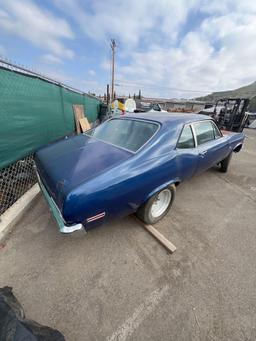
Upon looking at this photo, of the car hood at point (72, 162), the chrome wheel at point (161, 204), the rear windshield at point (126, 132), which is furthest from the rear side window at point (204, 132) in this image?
the car hood at point (72, 162)

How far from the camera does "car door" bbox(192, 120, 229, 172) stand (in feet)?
9.21

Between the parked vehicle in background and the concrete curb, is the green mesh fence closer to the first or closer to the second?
the concrete curb

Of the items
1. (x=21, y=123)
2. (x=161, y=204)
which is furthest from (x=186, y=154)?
(x=21, y=123)

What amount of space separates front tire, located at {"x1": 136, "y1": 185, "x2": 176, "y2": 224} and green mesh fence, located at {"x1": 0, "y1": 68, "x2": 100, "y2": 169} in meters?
2.25

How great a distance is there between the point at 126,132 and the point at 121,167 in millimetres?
952

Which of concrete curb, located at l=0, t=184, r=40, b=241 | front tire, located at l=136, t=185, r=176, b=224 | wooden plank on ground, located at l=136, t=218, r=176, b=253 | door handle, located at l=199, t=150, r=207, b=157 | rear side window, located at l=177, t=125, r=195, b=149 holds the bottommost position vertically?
wooden plank on ground, located at l=136, t=218, r=176, b=253

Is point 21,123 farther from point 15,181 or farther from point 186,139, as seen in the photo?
point 186,139

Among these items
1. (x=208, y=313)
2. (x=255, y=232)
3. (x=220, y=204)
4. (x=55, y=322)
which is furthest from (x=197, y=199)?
(x=55, y=322)

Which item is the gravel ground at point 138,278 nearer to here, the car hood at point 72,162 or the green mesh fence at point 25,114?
the car hood at point 72,162

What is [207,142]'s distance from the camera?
3057 mm

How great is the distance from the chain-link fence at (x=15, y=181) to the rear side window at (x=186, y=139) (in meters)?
2.69

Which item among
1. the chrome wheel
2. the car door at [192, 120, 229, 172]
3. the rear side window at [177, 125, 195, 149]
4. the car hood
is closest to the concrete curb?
the car hood

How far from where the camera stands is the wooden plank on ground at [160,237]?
6.94ft

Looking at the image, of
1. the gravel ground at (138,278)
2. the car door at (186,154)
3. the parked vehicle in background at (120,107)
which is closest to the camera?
the gravel ground at (138,278)
